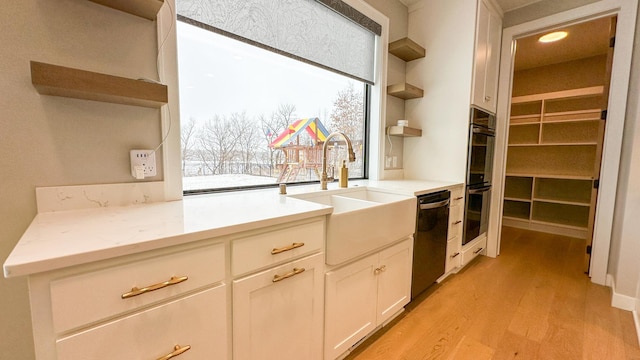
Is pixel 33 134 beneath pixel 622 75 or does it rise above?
beneath

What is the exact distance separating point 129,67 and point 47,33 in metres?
0.25

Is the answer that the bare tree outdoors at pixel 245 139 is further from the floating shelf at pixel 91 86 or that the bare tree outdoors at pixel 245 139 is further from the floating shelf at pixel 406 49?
the floating shelf at pixel 406 49

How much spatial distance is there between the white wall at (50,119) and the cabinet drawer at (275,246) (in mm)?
697

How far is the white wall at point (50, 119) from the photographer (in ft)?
2.98

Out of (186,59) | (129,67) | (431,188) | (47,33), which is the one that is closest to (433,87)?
(431,188)

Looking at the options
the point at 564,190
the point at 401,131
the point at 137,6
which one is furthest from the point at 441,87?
the point at 564,190

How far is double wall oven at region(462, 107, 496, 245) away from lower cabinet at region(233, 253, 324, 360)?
6.07ft

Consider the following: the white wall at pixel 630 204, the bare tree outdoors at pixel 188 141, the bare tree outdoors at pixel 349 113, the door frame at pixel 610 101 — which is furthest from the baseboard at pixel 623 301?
the bare tree outdoors at pixel 188 141

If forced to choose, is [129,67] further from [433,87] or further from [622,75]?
[622,75]

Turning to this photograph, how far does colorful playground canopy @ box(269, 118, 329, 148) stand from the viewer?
1.91 m

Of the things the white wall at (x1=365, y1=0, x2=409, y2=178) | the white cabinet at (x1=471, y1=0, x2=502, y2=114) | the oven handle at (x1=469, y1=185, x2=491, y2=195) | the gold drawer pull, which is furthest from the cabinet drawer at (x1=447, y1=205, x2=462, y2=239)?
the gold drawer pull

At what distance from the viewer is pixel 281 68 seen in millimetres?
1871

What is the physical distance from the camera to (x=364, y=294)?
1.44 meters

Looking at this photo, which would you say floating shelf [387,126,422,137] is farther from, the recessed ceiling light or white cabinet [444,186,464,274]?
the recessed ceiling light
